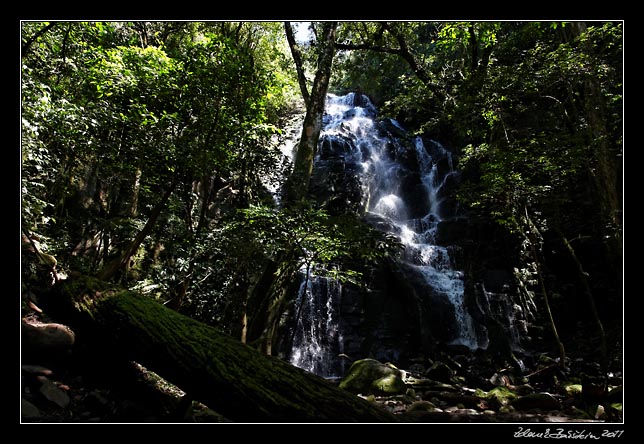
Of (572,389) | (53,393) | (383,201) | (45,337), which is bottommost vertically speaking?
(572,389)

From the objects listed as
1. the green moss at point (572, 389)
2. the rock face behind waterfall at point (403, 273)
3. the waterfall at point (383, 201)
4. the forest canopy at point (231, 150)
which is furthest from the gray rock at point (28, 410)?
the green moss at point (572, 389)

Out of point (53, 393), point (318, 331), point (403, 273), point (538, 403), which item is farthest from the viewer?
point (403, 273)

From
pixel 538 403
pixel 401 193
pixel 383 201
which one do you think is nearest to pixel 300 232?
pixel 538 403

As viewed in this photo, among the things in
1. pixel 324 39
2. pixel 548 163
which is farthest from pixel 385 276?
pixel 324 39

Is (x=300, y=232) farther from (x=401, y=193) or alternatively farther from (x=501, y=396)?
(x=401, y=193)

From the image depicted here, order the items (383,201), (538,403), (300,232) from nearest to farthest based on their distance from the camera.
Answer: (300,232) < (538,403) < (383,201)

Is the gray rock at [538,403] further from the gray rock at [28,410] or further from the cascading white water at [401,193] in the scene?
the gray rock at [28,410]

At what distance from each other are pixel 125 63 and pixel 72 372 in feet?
15.0

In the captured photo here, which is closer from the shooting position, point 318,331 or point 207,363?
point 207,363

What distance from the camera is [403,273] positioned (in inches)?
418

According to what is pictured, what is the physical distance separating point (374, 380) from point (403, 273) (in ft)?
15.4

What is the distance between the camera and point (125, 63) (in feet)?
18.2

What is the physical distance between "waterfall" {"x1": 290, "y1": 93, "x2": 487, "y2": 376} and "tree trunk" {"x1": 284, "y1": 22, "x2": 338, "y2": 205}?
444cm

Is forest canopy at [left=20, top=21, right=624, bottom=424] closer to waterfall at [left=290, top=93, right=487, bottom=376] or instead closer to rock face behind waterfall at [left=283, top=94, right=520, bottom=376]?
rock face behind waterfall at [left=283, top=94, right=520, bottom=376]
